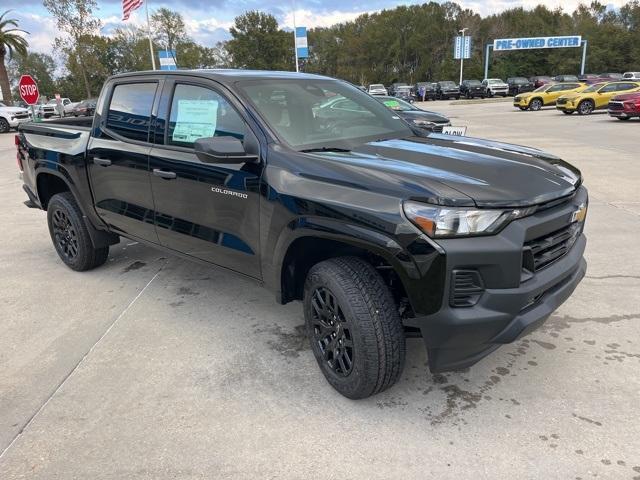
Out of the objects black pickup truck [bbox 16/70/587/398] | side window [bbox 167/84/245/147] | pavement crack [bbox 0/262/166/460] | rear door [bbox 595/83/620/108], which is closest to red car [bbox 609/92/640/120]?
rear door [bbox 595/83/620/108]

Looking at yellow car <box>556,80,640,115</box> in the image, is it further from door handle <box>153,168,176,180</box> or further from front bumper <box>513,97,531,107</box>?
door handle <box>153,168,176,180</box>

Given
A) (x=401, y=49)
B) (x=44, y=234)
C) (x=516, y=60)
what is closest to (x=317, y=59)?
(x=401, y=49)

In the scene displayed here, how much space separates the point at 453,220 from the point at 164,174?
7.05 feet

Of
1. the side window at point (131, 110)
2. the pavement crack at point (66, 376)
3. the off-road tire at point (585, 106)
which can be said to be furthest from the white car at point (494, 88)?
the pavement crack at point (66, 376)

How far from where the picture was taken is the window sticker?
3367mm

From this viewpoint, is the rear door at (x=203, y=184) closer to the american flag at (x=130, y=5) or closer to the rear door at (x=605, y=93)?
the american flag at (x=130, y=5)

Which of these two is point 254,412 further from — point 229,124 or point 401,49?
point 401,49

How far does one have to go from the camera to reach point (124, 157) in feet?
13.0

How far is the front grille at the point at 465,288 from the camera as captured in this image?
2.29 m

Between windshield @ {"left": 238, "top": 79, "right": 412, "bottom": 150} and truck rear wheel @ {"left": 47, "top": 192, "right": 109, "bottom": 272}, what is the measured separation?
2.38 m

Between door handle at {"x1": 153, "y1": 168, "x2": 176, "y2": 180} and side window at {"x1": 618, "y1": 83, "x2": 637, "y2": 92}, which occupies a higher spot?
side window at {"x1": 618, "y1": 83, "x2": 637, "y2": 92}

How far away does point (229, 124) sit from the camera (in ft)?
10.7

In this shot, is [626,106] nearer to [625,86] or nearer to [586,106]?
[586,106]

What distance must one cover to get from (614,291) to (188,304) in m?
3.44
